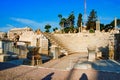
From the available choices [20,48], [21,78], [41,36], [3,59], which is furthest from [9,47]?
[21,78]

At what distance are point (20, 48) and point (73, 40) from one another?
14.8 m

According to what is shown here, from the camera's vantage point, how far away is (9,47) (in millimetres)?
21188

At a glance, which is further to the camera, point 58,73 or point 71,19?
point 71,19

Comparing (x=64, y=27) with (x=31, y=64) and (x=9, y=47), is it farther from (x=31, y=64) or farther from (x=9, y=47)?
(x=31, y=64)

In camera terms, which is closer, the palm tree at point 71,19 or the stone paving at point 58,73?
the stone paving at point 58,73

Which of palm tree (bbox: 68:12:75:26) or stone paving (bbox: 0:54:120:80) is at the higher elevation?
palm tree (bbox: 68:12:75:26)

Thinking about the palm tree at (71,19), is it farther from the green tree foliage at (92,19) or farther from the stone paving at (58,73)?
the stone paving at (58,73)

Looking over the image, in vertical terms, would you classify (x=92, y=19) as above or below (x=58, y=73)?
above

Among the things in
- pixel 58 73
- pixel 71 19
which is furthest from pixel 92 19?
pixel 58 73

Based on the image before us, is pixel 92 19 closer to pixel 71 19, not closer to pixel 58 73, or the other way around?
pixel 71 19

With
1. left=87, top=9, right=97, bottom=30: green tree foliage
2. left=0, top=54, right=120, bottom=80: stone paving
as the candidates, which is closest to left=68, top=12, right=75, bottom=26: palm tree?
left=87, top=9, right=97, bottom=30: green tree foliage

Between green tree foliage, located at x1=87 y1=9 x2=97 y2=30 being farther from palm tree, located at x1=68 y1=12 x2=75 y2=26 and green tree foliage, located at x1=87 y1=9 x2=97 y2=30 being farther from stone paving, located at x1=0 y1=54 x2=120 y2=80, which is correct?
stone paving, located at x1=0 y1=54 x2=120 y2=80

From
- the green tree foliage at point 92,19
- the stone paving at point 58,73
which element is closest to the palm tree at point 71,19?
the green tree foliage at point 92,19

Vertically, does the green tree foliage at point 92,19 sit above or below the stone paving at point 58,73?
above
